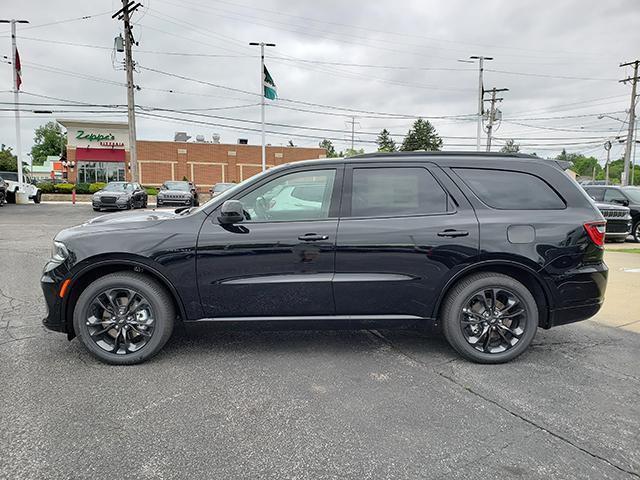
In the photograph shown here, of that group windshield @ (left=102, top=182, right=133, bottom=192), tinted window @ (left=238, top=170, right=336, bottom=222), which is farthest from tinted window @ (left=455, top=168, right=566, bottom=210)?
windshield @ (left=102, top=182, right=133, bottom=192)

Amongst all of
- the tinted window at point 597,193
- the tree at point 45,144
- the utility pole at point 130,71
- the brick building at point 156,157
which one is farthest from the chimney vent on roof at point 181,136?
the tree at point 45,144

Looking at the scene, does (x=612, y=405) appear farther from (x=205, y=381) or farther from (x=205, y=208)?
(x=205, y=208)

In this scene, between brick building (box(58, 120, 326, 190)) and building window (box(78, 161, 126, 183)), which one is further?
building window (box(78, 161, 126, 183))

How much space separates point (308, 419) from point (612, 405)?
85.5 inches

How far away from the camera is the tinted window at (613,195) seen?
44.7 feet

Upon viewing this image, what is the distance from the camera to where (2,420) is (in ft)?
9.46

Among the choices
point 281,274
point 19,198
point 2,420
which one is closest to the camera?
point 2,420

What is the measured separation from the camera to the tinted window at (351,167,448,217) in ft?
12.8

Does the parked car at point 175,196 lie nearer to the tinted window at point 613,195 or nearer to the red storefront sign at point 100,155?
the tinted window at point 613,195

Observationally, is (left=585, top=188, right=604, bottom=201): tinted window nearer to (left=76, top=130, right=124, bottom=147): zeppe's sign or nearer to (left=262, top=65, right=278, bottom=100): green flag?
(left=262, top=65, right=278, bottom=100): green flag

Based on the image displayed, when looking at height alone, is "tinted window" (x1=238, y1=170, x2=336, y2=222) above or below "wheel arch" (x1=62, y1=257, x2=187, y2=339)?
above

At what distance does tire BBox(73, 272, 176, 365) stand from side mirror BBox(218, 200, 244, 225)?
836 mm

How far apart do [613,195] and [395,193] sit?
42.2 feet

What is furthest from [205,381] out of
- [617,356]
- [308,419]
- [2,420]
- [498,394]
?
[617,356]
